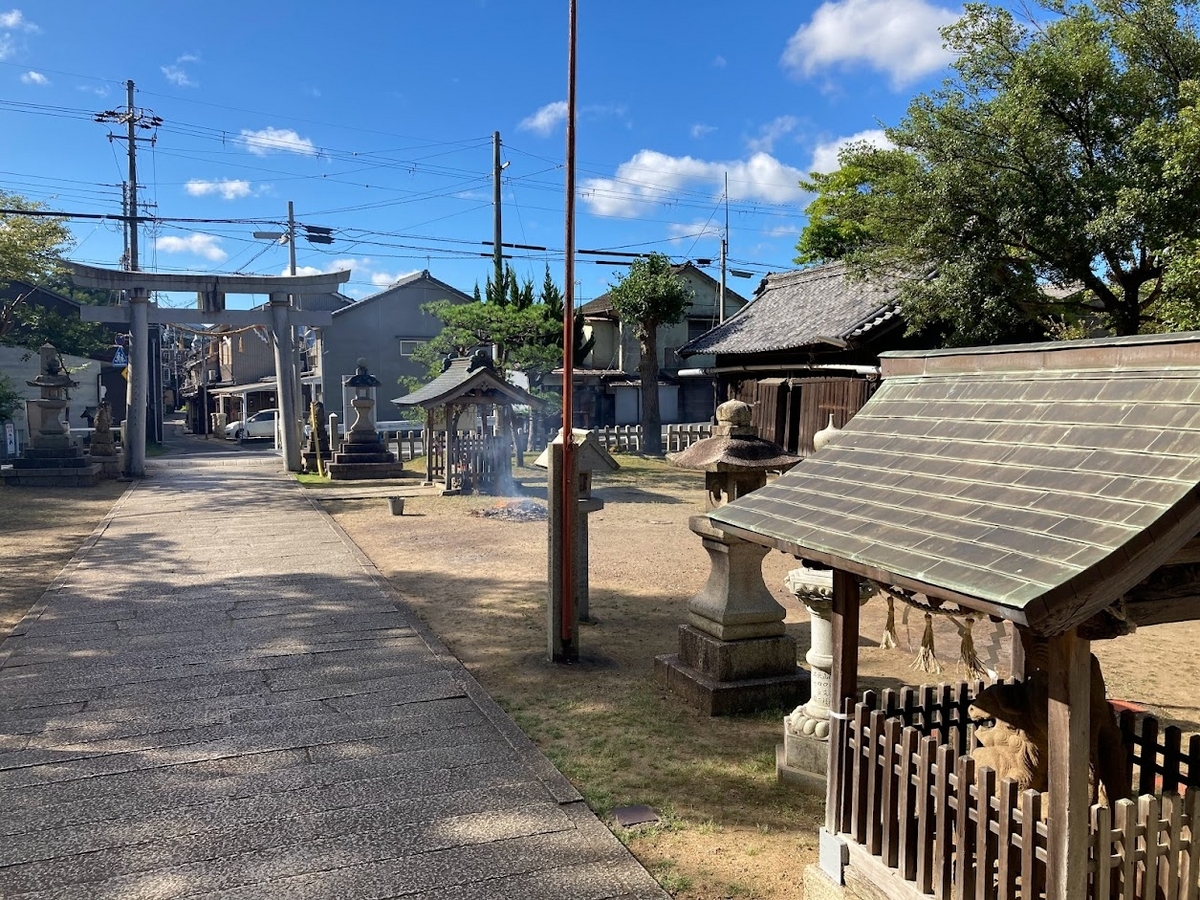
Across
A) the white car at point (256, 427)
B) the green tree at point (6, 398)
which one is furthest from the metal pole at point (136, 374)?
the white car at point (256, 427)

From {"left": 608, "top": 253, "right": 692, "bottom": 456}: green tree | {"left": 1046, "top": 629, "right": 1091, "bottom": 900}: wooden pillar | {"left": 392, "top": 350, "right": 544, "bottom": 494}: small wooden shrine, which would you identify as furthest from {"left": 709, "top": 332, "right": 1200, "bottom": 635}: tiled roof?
{"left": 608, "top": 253, "right": 692, "bottom": 456}: green tree

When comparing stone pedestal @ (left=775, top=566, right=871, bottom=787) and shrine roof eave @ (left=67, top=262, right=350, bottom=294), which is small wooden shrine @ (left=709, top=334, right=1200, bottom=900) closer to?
stone pedestal @ (left=775, top=566, right=871, bottom=787)

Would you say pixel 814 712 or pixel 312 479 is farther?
pixel 312 479

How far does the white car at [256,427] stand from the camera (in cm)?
3838

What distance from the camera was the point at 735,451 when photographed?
6.34 meters

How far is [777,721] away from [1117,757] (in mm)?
2860

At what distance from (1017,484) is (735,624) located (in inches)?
134

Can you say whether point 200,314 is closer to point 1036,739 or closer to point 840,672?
point 840,672

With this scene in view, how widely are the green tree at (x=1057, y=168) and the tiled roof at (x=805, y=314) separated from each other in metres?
2.88

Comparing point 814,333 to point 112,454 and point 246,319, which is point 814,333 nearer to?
point 246,319

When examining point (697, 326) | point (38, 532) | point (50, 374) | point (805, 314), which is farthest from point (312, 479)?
point (697, 326)

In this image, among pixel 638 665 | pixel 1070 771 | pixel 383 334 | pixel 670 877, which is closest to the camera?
pixel 1070 771

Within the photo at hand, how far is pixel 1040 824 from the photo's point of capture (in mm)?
2781

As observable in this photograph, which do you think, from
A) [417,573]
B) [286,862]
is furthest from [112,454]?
[286,862]
